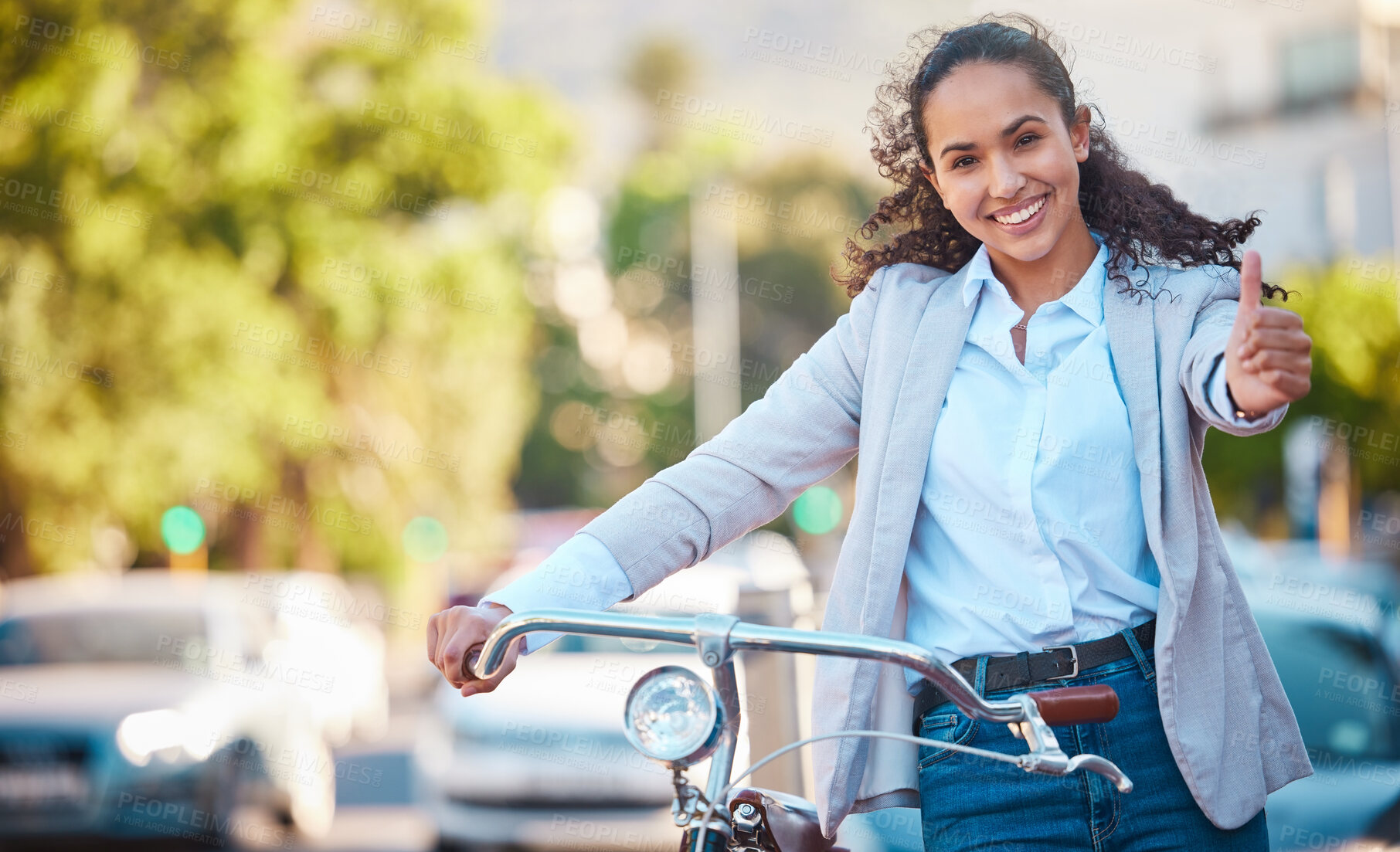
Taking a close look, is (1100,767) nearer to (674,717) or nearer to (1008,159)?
(674,717)

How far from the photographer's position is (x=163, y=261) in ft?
54.8

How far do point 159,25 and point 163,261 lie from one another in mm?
2655

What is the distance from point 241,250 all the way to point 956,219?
53.3 ft

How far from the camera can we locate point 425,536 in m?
25.2

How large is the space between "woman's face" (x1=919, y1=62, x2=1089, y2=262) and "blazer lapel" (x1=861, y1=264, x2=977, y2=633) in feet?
0.49

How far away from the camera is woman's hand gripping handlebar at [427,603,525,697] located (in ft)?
6.71

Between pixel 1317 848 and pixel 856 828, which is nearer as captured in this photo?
pixel 856 828

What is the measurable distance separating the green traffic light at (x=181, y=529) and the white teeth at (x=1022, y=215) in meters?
13.0

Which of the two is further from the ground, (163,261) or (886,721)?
(163,261)

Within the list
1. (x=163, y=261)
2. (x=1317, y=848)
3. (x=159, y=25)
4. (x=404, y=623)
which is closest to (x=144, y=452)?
(x=163, y=261)

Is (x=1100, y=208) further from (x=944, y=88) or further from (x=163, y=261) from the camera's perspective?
(x=163, y=261)

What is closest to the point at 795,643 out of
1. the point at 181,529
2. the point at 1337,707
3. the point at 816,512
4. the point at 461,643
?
the point at 461,643

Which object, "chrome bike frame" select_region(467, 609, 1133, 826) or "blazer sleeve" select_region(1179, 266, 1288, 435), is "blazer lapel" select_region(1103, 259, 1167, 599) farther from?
"chrome bike frame" select_region(467, 609, 1133, 826)

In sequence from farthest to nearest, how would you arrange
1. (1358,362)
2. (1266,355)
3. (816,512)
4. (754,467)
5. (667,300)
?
(667,300) < (1358,362) < (816,512) < (754,467) < (1266,355)
